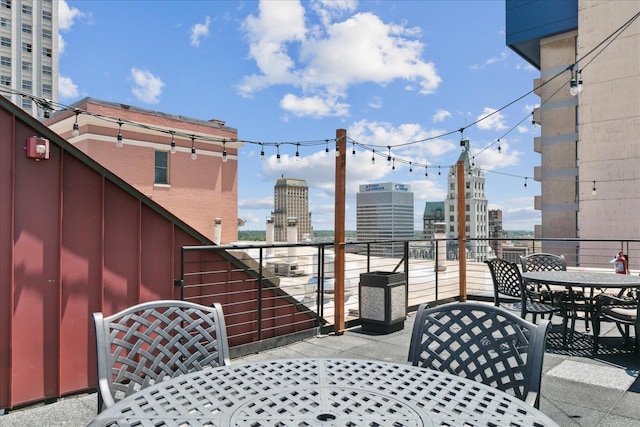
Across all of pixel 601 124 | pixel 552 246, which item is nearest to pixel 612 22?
pixel 601 124

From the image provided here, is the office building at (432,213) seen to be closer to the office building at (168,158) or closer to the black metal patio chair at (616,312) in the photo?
the office building at (168,158)

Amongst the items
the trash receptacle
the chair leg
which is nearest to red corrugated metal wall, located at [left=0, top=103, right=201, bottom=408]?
the trash receptacle

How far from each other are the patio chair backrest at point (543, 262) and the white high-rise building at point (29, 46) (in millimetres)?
62127

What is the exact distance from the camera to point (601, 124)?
16.4 metres

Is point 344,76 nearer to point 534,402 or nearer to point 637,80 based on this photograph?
point 637,80

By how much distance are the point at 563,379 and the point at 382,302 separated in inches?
78.3

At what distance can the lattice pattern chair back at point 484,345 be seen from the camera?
152cm

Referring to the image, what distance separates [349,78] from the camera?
14.4m

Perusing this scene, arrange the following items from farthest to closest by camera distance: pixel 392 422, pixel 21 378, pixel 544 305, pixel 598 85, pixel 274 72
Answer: pixel 598 85, pixel 274 72, pixel 544 305, pixel 21 378, pixel 392 422

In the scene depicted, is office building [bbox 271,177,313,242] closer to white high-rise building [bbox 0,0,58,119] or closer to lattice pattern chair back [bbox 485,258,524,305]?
white high-rise building [bbox 0,0,58,119]

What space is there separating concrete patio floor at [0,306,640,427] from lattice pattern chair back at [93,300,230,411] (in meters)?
1.30

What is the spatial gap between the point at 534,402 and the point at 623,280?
3403mm

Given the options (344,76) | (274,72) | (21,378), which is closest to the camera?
(21,378)

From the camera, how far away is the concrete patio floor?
259cm
